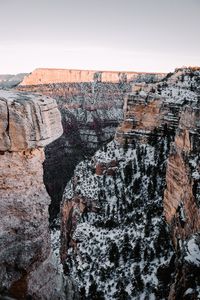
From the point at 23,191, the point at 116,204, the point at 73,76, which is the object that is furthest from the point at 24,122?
the point at 73,76

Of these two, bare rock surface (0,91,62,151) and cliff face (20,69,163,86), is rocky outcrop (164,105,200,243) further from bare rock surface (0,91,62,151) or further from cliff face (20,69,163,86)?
cliff face (20,69,163,86)

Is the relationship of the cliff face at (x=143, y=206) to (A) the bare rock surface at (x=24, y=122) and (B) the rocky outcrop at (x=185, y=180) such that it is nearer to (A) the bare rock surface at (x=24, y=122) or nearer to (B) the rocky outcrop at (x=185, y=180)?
(B) the rocky outcrop at (x=185, y=180)

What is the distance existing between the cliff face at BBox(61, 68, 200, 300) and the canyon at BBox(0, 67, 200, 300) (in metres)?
0.06

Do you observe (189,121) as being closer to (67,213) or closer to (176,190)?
(176,190)

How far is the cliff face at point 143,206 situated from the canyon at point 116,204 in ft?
0.21

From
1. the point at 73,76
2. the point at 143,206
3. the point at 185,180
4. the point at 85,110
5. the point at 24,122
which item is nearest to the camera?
the point at 24,122

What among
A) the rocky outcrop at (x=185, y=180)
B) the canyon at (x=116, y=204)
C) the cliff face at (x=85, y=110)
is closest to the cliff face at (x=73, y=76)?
the cliff face at (x=85, y=110)

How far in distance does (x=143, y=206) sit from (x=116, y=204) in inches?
89.9

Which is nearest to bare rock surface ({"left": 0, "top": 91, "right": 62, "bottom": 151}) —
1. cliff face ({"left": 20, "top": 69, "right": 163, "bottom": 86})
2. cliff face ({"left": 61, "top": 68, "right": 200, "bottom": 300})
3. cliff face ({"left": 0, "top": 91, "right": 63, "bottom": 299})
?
cliff face ({"left": 0, "top": 91, "right": 63, "bottom": 299})

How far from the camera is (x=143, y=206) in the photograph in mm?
24797

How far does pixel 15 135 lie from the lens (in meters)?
5.81

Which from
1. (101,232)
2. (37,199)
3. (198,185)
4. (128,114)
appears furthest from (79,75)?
(37,199)

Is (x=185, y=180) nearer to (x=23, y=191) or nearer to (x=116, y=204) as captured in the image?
(x=116, y=204)

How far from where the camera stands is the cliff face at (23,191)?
19.1 feet
